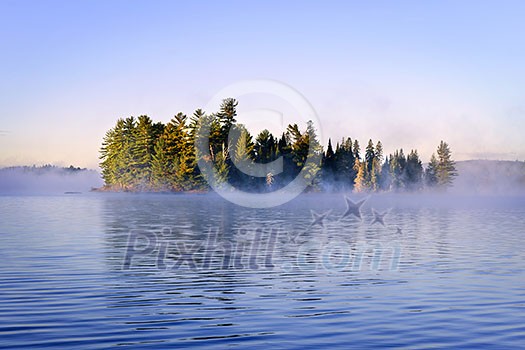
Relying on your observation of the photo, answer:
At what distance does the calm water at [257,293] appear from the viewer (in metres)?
15.0

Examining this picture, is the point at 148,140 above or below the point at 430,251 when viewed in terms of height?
above

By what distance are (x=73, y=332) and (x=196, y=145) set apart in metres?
145

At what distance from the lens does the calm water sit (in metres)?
15.0

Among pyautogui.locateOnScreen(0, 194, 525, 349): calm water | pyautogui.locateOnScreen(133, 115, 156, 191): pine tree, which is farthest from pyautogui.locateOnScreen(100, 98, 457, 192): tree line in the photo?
pyautogui.locateOnScreen(0, 194, 525, 349): calm water

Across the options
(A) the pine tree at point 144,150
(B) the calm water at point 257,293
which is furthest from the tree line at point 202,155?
(B) the calm water at point 257,293

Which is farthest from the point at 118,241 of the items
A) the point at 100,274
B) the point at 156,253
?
the point at 100,274

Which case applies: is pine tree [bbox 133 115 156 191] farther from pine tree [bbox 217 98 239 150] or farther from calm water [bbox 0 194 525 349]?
calm water [bbox 0 194 525 349]

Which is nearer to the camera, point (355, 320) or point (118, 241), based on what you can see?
point (355, 320)

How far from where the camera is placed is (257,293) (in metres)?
20.7

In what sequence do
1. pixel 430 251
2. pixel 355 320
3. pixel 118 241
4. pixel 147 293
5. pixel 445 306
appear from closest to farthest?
pixel 355 320 → pixel 445 306 → pixel 147 293 → pixel 430 251 → pixel 118 241

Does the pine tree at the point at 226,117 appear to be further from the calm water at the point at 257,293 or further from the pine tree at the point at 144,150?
the calm water at the point at 257,293

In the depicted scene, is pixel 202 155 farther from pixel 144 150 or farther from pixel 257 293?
pixel 257 293

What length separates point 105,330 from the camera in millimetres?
15242

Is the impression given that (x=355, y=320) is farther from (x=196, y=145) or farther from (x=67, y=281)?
(x=196, y=145)
